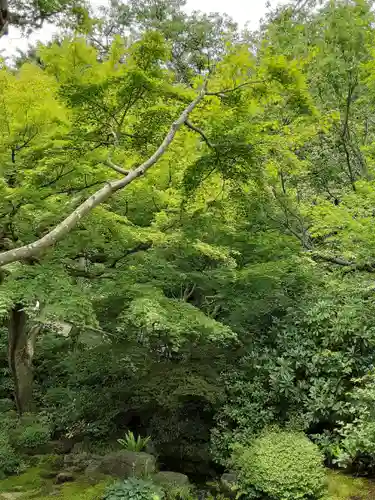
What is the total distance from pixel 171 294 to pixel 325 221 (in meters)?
3.05

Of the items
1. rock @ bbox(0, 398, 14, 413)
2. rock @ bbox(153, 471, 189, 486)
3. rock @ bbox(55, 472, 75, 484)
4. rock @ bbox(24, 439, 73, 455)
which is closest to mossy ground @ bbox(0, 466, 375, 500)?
rock @ bbox(55, 472, 75, 484)

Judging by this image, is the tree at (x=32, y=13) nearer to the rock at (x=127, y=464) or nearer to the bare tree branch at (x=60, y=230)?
the bare tree branch at (x=60, y=230)

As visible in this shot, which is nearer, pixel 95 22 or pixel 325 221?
pixel 95 22

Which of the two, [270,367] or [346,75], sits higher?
[346,75]

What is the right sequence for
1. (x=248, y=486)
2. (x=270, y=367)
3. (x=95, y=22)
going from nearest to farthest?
(x=95, y=22) → (x=248, y=486) → (x=270, y=367)

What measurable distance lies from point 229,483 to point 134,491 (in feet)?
4.63

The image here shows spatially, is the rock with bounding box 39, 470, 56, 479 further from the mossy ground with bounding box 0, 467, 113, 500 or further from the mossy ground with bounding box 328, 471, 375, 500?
the mossy ground with bounding box 328, 471, 375, 500

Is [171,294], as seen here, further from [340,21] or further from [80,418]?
[340,21]

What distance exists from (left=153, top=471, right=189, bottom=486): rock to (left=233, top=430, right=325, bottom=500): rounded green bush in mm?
811

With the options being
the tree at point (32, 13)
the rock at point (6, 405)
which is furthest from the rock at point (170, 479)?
the tree at point (32, 13)

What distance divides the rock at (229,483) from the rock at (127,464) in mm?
1035

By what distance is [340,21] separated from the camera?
21.5 feet

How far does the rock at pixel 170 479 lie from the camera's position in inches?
248

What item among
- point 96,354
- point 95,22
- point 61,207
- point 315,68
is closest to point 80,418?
point 96,354
